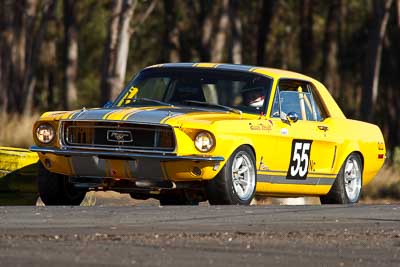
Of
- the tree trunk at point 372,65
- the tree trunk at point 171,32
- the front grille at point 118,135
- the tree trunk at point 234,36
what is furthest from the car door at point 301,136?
the tree trunk at point 171,32

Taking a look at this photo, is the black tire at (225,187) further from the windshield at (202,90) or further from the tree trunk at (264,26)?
the tree trunk at (264,26)

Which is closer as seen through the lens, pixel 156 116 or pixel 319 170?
pixel 156 116

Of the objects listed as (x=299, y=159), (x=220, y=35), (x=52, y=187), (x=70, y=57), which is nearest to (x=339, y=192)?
(x=299, y=159)

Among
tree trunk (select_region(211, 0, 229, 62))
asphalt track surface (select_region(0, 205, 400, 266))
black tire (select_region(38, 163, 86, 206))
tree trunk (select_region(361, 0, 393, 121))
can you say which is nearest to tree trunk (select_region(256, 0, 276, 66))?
tree trunk (select_region(211, 0, 229, 62))

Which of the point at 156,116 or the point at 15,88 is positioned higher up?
the point at 156,116

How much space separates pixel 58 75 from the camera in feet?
192

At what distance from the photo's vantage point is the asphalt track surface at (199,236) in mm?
7227

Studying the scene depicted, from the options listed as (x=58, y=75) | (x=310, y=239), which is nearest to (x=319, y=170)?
(x=310, y=239)

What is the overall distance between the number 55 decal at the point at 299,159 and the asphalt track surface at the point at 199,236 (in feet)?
4.18

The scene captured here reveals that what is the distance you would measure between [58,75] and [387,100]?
58.2 feet

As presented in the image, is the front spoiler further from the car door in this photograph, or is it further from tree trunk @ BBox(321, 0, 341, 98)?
tree trunk @ BBox(321, 0, 341, 98)

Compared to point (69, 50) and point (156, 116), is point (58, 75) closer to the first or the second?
point (69, 50)

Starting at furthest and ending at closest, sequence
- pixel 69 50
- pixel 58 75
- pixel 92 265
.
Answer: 1. pixel 58 75
2. pixel 69 50
3. pixel 92 265

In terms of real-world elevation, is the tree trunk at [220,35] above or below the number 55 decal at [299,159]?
below
